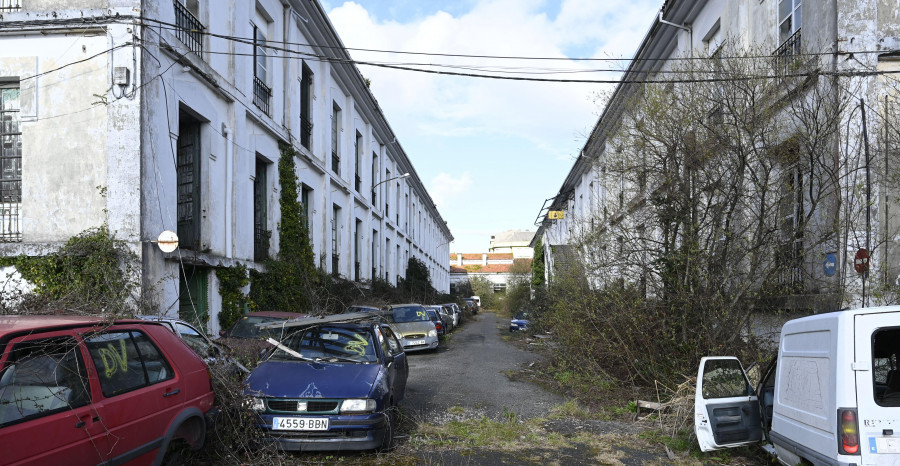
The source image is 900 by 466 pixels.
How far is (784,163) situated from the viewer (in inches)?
404

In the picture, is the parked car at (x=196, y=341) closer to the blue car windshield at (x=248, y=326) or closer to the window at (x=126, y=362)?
the blue car windshield at (x=248, y=326)

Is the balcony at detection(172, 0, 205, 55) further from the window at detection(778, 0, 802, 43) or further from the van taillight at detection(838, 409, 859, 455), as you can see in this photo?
the van taillight at detection(838, 409, 859, 455)

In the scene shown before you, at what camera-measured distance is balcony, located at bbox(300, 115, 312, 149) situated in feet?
70.4

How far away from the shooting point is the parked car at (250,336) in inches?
348

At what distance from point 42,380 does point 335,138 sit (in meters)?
22.5

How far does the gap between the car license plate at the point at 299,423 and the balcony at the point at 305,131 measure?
1570 centimetres

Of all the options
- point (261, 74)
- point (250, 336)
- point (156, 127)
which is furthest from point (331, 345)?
point (261, 74)

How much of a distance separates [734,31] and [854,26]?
3.54 meters

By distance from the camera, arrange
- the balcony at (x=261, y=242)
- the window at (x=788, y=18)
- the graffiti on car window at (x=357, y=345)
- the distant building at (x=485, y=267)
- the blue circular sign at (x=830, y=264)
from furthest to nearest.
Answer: the distant building at (x=485, y=267) → the balcony at (x=261, y=242) → the window at (x=788, y=18) → the blue circular sign at (x=830, y=264) → the graffiti on car window at (x=357, y=345)

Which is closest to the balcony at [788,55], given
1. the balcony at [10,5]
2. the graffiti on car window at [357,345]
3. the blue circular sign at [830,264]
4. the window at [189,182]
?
the blue circular sign at [830,264]

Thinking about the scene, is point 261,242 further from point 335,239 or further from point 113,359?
point 113,359

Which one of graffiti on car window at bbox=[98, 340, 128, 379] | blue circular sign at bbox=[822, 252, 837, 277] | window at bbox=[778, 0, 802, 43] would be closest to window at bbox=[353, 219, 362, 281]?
window at bbox=[778, 0, 802, 43]

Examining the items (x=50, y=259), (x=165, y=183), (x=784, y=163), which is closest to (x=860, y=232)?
(x=784, y=163)

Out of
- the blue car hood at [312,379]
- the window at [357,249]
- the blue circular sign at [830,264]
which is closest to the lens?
the blue car hood at [312,379]
